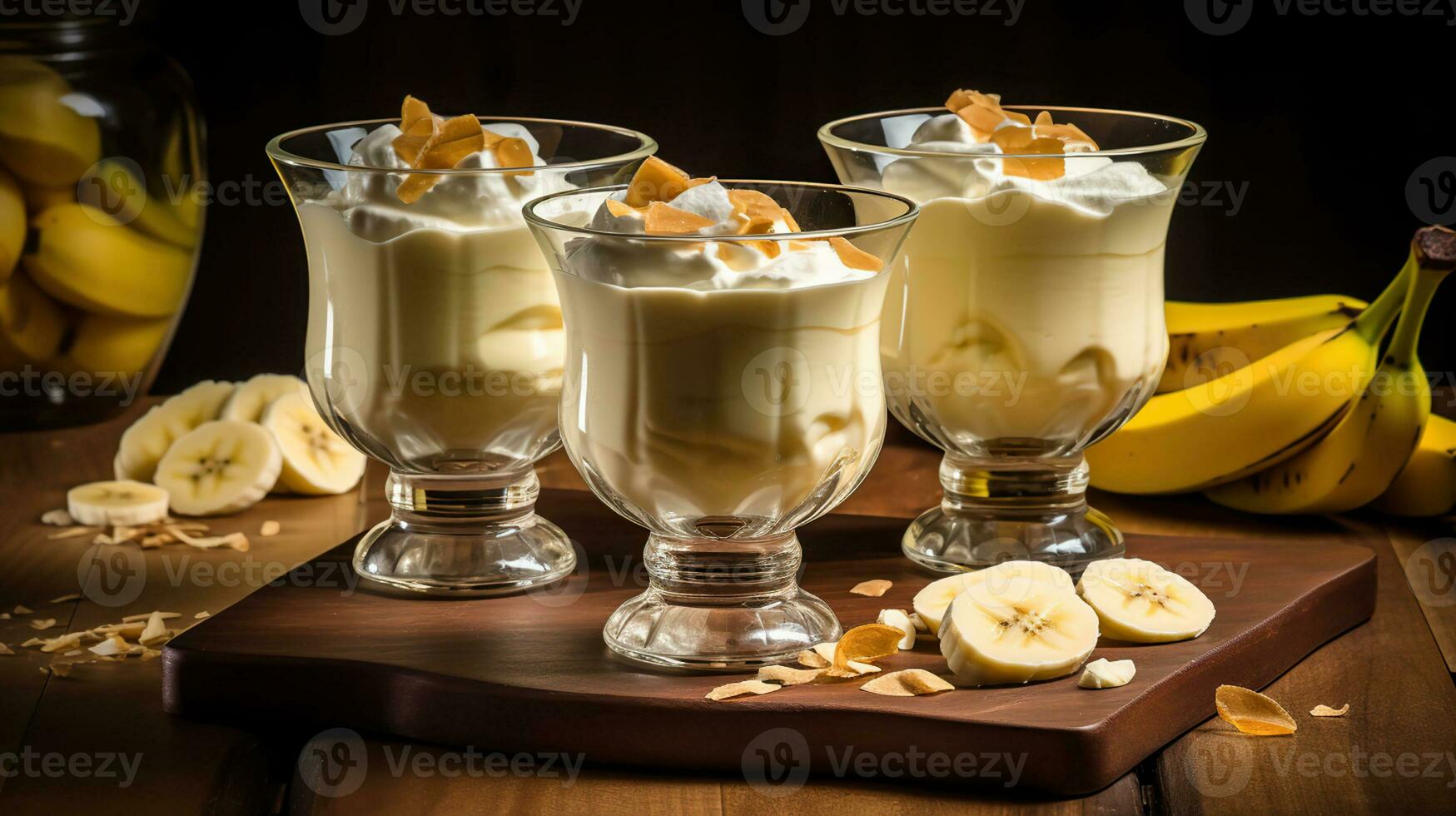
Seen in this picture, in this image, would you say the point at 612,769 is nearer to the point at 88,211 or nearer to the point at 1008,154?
the point at 1008,154

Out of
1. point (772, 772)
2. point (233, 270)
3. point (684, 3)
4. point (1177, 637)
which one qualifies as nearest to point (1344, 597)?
point (1177, 637)

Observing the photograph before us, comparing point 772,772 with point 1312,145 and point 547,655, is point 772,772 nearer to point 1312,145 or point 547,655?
point 547,655

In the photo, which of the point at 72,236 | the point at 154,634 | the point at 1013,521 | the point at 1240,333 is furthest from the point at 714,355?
the point at 72,236

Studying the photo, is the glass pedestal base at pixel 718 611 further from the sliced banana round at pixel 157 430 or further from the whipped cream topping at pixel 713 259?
the sliced banana round at pixel 157 430

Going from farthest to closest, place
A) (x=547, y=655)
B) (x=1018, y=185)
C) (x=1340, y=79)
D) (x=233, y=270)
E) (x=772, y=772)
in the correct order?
(x=233, y=270) < (x=1340, y=79) < (x=1018, y=185) < (x=547, y=655) < (x=772, y=772)

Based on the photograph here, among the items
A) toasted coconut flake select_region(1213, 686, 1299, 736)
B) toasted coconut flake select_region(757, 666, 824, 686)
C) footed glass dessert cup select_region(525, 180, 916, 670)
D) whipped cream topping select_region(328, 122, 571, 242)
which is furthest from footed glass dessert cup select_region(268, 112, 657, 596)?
toasted coconut flake select_region(1213, 686, 1299, 736)

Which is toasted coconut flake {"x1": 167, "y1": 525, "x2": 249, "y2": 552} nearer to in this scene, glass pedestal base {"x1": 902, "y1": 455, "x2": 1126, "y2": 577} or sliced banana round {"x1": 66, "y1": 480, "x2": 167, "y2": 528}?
sliced banana round {"x1": 66, "y1": 480, "x2": 167, "y2": 528}
